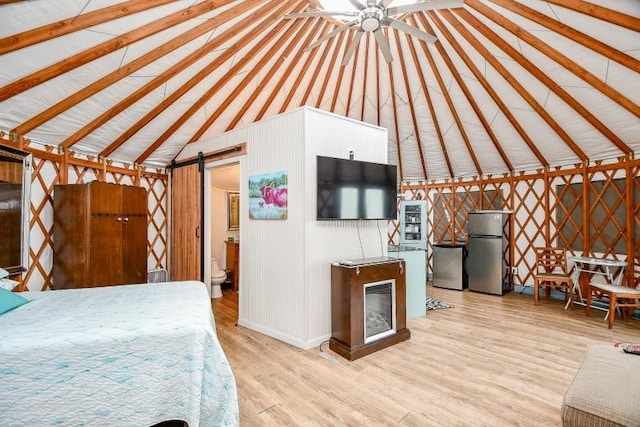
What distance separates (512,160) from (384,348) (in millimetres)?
3803

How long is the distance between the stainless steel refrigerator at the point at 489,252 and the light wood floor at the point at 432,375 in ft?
4.04

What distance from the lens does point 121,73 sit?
268 centimetres

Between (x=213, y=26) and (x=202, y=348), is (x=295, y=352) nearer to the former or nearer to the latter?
(x=202, y=348)

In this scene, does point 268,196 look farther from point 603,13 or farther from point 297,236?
point 603,13

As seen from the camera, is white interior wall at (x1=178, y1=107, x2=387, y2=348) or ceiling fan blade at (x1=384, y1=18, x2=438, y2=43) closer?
ceiling fan blade at (x1=384, y1=18, x2=438, y2=43)

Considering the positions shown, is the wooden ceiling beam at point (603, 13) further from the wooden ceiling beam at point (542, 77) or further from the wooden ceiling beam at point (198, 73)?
the wooden ceiling beam at point (198, 73)

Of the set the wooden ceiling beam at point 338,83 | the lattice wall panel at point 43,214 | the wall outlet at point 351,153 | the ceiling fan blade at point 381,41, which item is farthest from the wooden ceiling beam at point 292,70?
the lattice wall panel at point 43,214

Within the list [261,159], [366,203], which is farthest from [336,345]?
[261,159]

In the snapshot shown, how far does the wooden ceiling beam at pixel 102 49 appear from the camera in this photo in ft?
7.60

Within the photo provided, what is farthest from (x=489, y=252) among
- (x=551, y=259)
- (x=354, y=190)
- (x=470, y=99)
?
(x=354, y=190)

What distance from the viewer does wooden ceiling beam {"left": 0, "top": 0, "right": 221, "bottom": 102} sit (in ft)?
7.60

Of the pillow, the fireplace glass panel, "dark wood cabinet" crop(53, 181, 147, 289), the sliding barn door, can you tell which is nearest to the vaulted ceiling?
the sliding barn door

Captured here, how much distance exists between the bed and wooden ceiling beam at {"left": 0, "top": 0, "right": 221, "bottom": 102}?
1.85 metres

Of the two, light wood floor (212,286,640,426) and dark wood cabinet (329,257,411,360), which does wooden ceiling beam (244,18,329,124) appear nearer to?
dark wood cabinet (329,257,411,360)
